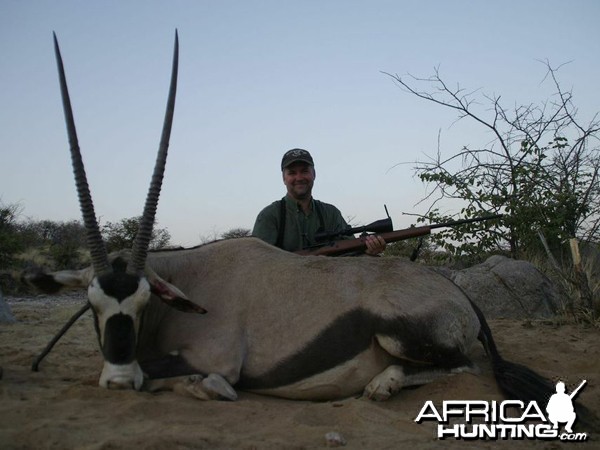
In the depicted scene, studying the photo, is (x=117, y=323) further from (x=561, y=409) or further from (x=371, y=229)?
(x=371, y=229)

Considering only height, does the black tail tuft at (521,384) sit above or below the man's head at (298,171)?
below

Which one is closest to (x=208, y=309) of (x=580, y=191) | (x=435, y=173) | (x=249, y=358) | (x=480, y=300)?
(x=249, y=358)

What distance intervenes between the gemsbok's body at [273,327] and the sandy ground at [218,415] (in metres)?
0.15

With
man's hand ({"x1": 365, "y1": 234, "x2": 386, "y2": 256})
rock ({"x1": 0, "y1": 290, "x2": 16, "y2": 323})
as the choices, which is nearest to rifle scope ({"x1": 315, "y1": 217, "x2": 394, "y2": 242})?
man's hand ({"x1": 365, "y1": 234, "x2": 386, "y2": 256})

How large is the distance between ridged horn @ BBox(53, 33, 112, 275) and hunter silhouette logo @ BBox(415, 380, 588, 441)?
2249 millimetres

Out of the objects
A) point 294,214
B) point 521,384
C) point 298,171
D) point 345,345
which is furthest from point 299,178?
point 521,384

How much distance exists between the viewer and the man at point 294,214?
669 cm

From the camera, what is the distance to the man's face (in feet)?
22.5

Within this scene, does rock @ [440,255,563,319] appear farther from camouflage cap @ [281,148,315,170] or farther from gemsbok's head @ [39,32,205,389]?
gemsbok's head @ [39,32,205,389]

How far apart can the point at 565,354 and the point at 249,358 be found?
115 inches

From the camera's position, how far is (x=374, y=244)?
590 cm

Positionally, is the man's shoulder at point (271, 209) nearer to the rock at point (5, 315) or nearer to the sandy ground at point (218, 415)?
the sandy ground at point (218, 415)

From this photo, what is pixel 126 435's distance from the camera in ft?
8.83

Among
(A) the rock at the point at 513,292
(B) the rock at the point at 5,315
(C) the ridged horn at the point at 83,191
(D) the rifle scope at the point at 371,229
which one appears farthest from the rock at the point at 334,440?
(B) the rock at the point at 5,315
